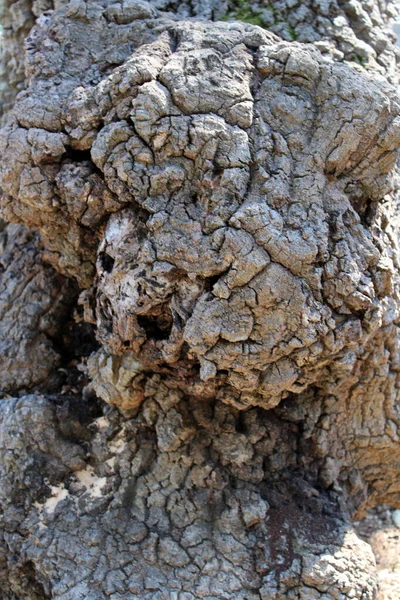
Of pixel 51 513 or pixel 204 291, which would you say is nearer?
pixel 204 291

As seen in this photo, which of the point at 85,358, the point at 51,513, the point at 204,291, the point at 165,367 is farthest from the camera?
the point at 85,358

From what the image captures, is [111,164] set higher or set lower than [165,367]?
higher

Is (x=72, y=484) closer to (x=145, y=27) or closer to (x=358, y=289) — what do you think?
(x=358, y=289)

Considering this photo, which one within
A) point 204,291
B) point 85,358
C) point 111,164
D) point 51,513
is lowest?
point 51,513

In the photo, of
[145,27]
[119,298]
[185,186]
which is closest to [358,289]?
[185,186]

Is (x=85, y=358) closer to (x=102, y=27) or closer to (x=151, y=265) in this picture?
(x=151, y=265)

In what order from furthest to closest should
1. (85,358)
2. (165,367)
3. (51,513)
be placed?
1. (85,358)
2. (51,513)
3. (165,367)
